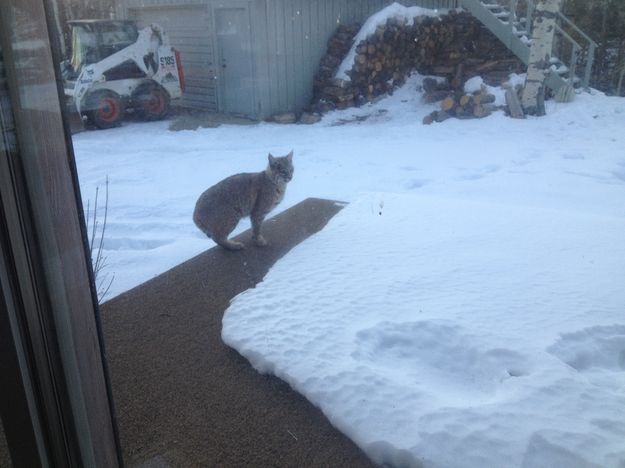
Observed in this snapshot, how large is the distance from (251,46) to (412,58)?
209 centimetres

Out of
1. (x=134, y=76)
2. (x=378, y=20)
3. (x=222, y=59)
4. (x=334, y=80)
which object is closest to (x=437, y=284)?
(x=134, y=76)

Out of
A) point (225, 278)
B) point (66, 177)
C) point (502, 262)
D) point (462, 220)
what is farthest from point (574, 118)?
point (66, 177)

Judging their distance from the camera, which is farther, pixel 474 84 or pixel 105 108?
pixel 474 84

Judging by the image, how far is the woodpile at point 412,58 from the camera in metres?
6.11

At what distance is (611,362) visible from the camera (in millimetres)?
1338

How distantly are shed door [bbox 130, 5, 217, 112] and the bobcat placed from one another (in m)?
2.37

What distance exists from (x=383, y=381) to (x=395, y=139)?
372 cm

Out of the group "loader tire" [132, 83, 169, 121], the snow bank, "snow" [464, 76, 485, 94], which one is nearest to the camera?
the snow bank

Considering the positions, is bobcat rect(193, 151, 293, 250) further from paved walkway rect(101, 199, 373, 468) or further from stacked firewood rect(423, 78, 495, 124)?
A: stacked firewood rect(423, 78, 495, 124)

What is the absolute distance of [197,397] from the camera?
4.28 feet

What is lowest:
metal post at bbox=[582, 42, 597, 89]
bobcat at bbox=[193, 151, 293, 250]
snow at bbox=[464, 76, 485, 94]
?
bobcat at bbox=[193, 151, 293, 250]

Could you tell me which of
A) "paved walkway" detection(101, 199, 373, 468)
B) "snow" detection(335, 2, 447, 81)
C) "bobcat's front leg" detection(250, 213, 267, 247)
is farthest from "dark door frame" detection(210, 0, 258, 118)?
"paved walkway" detection(101, 199, 373, 468)

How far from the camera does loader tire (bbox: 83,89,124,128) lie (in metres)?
1.97

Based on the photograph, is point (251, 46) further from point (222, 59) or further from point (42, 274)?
point (42, 274)
